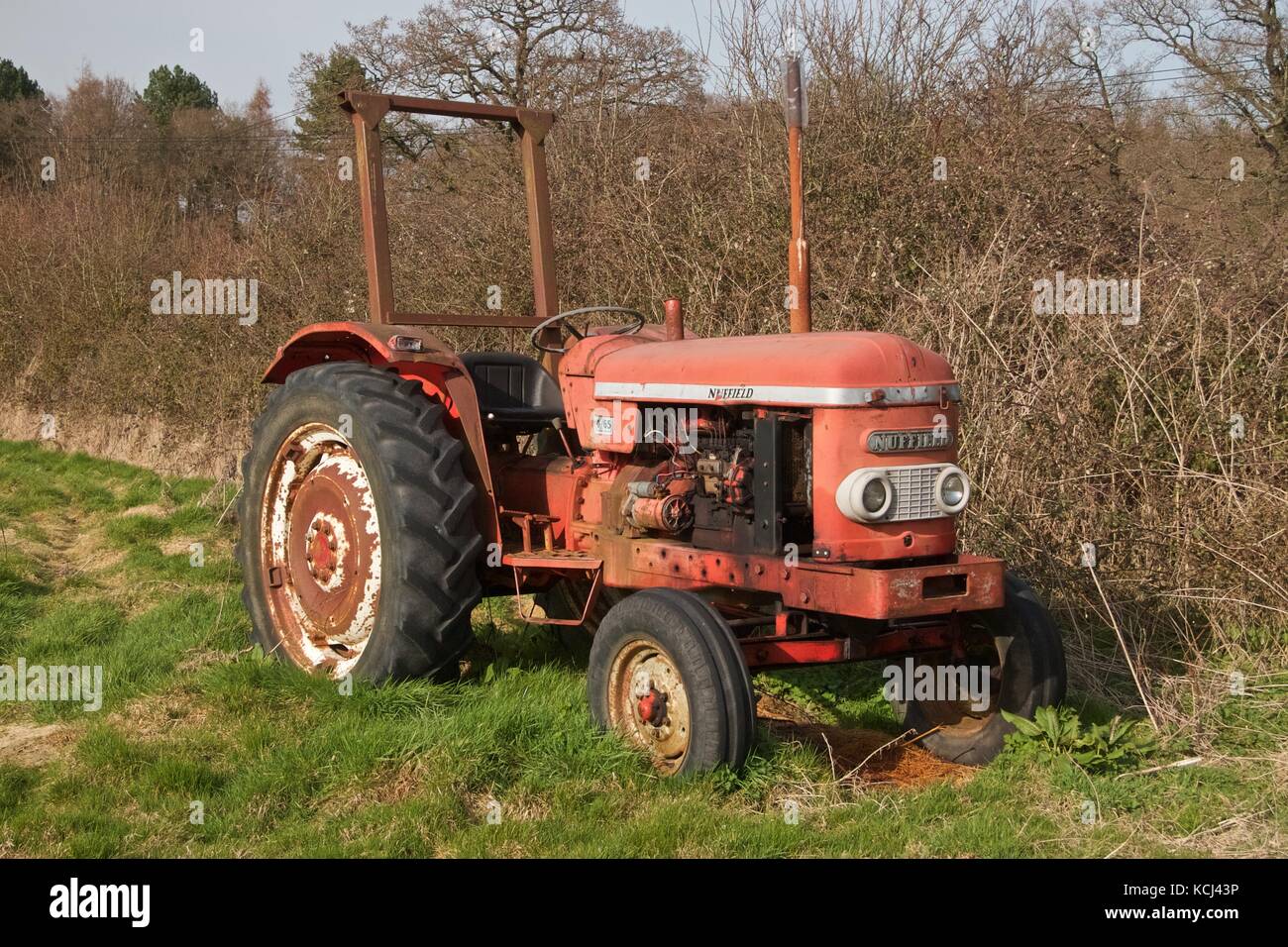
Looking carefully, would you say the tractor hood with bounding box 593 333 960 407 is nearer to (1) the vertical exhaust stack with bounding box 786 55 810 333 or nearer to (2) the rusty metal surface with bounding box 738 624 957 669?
(1) the vertical exhaust stack with bounding box 786 55 810 333

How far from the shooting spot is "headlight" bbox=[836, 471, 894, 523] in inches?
168

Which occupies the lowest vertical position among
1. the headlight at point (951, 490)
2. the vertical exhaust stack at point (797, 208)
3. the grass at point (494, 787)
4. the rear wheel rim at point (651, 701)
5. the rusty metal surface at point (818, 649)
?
the grass at point (494, 787)

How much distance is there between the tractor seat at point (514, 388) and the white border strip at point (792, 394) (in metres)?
0.98

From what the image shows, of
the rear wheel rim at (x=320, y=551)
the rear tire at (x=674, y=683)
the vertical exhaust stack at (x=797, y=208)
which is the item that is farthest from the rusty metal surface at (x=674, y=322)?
the rear wheel rim at (x=320, y=551)

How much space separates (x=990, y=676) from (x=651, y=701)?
1.35 m

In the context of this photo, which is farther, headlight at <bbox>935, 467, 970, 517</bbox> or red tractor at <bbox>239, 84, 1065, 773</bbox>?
headlight at <bbox>935, 467, 970, 517</bbox>

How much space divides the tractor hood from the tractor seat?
1006 mm

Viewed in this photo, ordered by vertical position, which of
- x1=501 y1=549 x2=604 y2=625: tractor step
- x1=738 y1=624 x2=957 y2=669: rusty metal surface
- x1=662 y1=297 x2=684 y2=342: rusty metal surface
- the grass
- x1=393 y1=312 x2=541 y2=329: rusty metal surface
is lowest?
the grass

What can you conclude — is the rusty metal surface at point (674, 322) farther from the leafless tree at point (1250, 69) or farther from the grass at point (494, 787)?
the leafless tree at point (1250, 69)

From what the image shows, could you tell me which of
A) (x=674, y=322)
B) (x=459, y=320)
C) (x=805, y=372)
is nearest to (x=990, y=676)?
(x=805, y=372)

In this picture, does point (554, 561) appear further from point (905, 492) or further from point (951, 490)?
point (951, 490)

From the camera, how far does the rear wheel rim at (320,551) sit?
543 centimetres

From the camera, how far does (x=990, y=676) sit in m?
4.84

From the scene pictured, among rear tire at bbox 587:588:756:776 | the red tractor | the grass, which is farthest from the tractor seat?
rear tire at bbox 587:588:756:776
